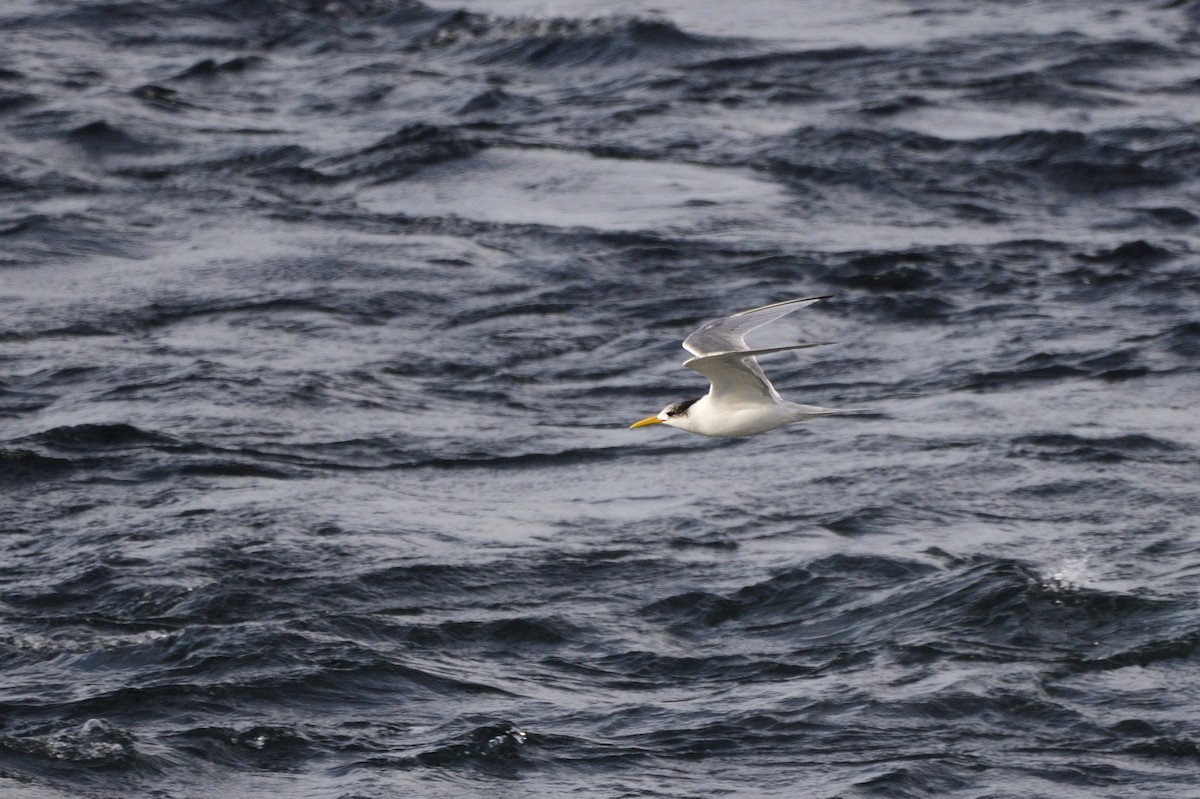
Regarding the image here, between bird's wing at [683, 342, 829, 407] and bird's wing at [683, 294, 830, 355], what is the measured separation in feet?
0.33

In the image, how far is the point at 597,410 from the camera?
15594 mm

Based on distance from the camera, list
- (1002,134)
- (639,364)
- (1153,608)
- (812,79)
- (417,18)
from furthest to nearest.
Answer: (417,18) < (812,79) < (1002,134) < (639,364) < (1153,608)

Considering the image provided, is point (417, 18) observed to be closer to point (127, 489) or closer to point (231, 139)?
point (231, 139)

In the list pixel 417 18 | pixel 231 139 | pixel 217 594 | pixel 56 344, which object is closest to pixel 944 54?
pixel 417 18

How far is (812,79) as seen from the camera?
74.3 ft

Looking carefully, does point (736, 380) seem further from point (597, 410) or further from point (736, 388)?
point (597, 410)

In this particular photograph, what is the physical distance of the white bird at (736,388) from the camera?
35.4ft

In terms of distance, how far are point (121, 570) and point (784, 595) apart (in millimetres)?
4288

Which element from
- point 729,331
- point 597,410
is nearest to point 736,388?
point 729,331

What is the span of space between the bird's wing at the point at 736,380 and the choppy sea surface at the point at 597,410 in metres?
1.78

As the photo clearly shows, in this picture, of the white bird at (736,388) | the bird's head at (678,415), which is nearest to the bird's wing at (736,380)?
the white bird at (736,388)

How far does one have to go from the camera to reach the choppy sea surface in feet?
36.8

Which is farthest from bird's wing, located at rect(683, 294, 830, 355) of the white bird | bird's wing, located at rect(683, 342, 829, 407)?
bird's wing, located at rect(683, 342, 829, 407)

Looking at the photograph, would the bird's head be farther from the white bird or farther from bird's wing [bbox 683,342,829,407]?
bird's wing [bbox 683,342,829,407]
